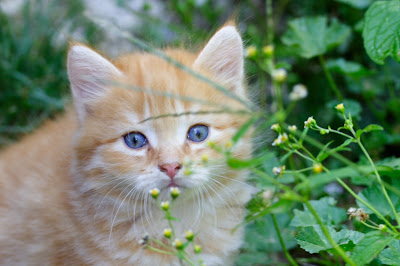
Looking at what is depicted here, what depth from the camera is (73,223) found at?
1.98 m

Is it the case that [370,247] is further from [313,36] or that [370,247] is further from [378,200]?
[313,36]

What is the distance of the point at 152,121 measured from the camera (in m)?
1.79

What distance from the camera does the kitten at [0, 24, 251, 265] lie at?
1.79 m

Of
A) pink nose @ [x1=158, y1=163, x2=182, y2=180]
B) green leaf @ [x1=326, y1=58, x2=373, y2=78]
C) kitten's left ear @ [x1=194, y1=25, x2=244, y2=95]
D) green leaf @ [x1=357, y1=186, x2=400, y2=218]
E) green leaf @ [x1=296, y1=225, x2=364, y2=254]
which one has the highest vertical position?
kitten's left ear @ [x1=194, y1=25, x2=244, y2=95]

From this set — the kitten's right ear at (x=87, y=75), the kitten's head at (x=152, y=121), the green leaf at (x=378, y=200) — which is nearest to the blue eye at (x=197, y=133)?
the kitten's head at (x=152, y=121)

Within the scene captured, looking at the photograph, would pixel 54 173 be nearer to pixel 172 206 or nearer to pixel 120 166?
pixel 120 166

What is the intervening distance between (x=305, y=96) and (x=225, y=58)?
1.01 meters

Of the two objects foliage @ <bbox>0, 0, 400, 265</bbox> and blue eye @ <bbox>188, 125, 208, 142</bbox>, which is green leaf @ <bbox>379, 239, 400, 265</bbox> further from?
blue eye @ <bbox>188, 125, 208, 142</bbox>

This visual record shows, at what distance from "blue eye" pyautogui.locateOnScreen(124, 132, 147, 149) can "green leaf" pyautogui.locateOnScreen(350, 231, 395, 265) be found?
33.7 inches

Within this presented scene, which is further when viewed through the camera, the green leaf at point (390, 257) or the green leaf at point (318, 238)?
the green leaf at point (318, 238)

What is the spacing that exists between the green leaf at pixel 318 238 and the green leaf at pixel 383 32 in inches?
28.0

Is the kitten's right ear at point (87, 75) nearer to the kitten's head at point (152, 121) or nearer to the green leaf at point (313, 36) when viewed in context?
the kitten's head at point (152, 121)

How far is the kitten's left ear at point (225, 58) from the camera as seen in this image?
1.94m

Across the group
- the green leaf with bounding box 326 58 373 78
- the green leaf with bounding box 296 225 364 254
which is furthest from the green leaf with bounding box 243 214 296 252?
the green leaf with bounding box 326 58 373 78
